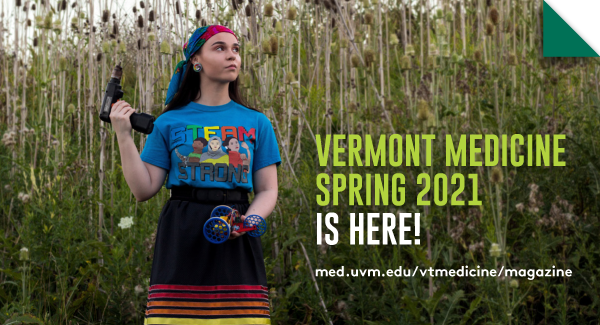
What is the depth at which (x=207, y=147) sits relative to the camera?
5.30 ft

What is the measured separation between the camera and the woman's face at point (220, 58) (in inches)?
66.4

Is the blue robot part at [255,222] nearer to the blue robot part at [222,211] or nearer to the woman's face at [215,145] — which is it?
the blue robot part at [222,211]

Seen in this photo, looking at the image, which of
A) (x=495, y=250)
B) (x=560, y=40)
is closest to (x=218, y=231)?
(x=495, y=250)

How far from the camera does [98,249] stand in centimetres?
281

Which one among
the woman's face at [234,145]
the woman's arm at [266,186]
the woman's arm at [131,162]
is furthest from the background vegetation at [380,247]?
the woman's arm at [131,162]

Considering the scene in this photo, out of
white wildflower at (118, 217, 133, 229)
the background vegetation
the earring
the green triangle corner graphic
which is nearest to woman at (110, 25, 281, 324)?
the earring

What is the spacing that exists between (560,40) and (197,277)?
2507mm

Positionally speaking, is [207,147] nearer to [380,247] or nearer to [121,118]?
[121,118]

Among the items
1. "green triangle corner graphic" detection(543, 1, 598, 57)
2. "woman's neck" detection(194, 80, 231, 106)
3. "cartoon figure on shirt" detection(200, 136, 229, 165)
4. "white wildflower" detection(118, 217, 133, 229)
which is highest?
"green triangle corner graphic" detection(543, 1, 598, 57)

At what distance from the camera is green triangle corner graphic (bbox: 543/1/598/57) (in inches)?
121

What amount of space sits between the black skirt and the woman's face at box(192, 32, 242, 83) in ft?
1.17

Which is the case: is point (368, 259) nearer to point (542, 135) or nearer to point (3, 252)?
point (542, 135)

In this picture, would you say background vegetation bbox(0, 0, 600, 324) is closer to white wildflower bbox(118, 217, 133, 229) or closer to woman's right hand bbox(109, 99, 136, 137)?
white wildflower bbox(118, 217, 133, 229)

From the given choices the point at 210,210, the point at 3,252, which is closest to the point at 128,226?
the point at 3,252
